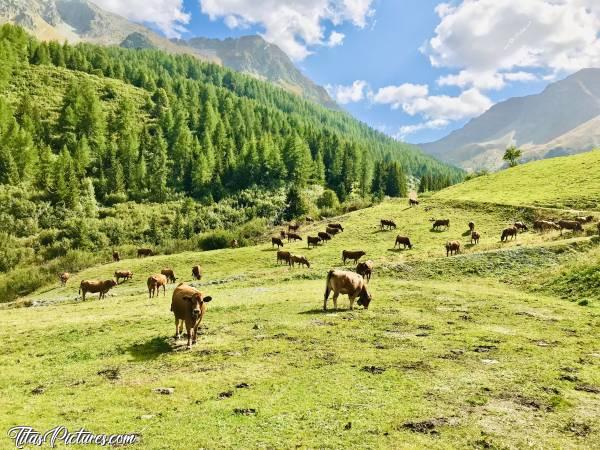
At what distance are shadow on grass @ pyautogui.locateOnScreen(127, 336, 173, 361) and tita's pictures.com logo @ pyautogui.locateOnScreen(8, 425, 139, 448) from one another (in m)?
6.23

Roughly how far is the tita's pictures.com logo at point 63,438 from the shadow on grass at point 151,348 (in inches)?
245

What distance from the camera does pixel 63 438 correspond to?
10.0m

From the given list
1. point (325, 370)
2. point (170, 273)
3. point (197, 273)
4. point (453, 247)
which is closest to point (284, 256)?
point (197, 273)

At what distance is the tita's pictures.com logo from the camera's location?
9805 millimetres

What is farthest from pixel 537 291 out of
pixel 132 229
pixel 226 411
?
pixel 132 229

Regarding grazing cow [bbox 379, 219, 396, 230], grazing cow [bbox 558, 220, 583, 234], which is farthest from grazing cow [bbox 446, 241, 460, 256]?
→ grazing cow [bbox 379, 219, 396, 230]

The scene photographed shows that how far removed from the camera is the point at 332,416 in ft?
36.2

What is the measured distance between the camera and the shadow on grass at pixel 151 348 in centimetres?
1697

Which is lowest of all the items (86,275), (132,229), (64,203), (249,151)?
(86,275)

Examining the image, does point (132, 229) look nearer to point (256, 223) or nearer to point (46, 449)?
point (256, 223)

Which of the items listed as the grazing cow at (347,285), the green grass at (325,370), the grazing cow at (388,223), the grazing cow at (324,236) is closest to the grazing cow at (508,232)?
the grazing cow at (388,223)

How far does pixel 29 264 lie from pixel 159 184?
52.7m

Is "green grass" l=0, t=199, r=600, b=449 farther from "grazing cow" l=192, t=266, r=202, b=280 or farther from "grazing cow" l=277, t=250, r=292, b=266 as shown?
"grazing cow" l=277, t=250, r=292, b=266

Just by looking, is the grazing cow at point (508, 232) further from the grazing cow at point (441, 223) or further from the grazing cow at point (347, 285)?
the grazing cow at point (347, 285)
